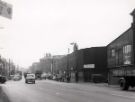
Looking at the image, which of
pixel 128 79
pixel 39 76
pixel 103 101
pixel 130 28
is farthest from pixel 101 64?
pixel 103 101

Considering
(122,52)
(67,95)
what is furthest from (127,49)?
(67,95)

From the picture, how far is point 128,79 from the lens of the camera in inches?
1598

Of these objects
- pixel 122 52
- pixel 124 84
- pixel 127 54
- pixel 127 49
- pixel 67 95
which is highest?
pixel 127 49

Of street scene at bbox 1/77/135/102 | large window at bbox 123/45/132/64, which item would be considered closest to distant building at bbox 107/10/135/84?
large window at bbox 123/45/132/64

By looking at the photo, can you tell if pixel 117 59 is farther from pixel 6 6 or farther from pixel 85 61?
pixel 6 6

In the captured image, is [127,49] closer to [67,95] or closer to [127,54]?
[127,54]

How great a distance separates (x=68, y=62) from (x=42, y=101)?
87.4 metres

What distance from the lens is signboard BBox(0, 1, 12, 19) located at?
1080 cm

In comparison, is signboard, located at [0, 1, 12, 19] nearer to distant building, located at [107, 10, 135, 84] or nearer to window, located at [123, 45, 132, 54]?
distant building, located at [107, 10, 135, 84]

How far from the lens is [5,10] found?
1091 cm

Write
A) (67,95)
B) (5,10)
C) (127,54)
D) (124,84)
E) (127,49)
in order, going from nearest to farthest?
(5,10) < (67,95) < (124,84) < (127,54) < (127,49)

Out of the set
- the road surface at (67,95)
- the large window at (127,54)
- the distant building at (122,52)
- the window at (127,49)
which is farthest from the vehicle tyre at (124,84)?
the window at (127,49)

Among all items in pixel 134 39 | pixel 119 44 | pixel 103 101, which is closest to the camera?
pixel 103 101

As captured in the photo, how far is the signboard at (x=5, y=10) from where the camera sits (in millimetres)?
10801
